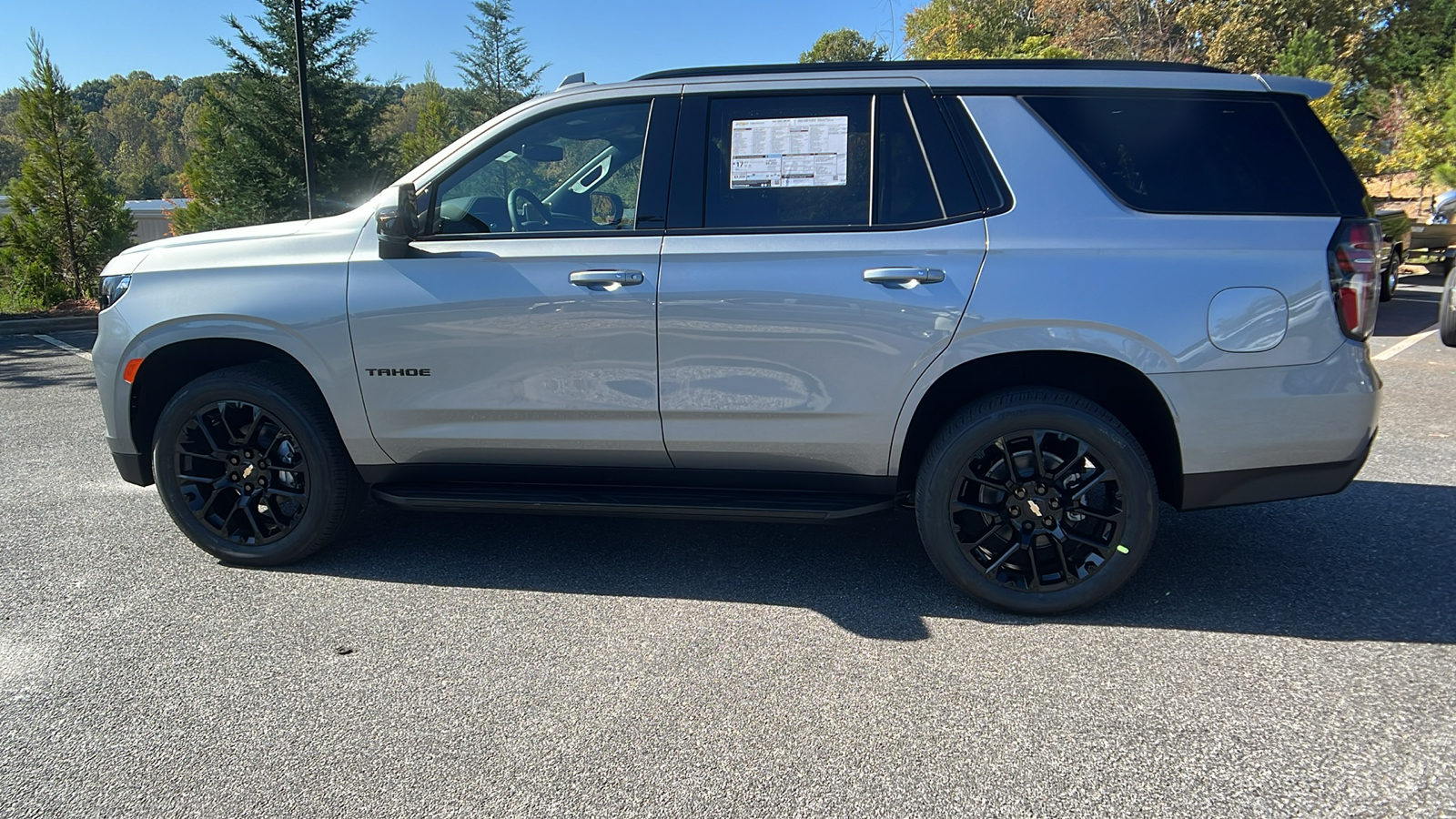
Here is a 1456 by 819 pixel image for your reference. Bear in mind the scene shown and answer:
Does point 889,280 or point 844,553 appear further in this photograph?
point 844,553

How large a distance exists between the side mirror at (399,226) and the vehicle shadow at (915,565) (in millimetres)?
1361

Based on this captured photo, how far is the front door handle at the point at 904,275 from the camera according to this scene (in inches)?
129

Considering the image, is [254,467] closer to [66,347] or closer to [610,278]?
[610,278]

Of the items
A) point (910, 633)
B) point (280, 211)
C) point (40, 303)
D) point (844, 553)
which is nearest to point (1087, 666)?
point (910, 633)

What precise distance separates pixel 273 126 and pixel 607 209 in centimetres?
1892

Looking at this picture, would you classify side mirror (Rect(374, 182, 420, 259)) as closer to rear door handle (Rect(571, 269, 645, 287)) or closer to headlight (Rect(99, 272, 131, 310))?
rear door handle (Rect(571, 269, 645, 287))

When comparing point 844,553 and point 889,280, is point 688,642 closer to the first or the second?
point 844,553

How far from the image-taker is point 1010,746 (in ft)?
8.52

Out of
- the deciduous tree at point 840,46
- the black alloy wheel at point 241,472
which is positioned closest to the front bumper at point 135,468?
the black alloy wheel at point 241,472

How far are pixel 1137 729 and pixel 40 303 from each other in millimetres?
17449

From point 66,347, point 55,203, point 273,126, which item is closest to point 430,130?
point 273,126

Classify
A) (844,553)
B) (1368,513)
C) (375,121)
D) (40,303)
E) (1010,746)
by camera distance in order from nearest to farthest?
1. (1010,746)
2. (844,553)
3. (1368,513)
4. (40,303)
5. (375,121)

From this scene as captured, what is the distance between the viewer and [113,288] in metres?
3.92

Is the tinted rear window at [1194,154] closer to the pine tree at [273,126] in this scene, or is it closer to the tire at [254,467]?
the tire at [254,467]
